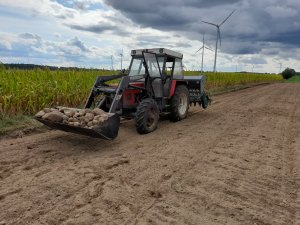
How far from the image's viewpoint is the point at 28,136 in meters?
7.34

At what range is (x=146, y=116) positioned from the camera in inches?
296

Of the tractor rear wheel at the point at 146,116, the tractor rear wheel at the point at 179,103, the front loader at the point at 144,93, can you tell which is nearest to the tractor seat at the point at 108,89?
the front loader at the point at 144,93

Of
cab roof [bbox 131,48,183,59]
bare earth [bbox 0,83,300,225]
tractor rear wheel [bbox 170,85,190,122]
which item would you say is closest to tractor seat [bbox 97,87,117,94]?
bare earth [bbox 0,83,300,225]

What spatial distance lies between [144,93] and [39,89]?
3072mm

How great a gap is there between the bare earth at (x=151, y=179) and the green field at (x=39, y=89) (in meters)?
1.88

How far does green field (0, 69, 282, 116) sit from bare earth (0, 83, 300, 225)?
188cm

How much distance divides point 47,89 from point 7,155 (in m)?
4.13

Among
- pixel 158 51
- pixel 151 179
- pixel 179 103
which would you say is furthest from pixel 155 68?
pixel 151 179

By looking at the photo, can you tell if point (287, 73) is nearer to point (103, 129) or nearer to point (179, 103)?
point (179, 103)

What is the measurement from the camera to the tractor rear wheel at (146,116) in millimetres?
7363

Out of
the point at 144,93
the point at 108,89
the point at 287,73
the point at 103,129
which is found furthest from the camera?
the point at 287,73

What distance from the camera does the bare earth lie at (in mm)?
3805

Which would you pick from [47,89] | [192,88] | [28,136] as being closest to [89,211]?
[28,136]

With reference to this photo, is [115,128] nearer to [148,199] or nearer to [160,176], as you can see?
[160,176]
